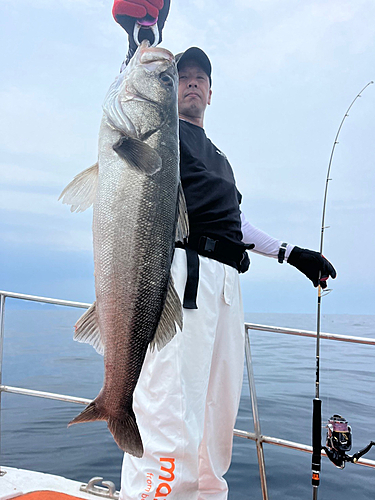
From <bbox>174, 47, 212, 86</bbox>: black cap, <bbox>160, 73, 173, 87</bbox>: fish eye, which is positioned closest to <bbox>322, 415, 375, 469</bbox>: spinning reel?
<bbox>160, 73, 173, 87</bbox>: fish eye

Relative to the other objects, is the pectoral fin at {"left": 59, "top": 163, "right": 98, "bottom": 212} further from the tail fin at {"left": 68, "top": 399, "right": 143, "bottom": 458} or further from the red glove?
the red glove

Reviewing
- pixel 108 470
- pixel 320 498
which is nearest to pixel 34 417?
pixel 108 470

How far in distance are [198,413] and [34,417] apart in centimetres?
648

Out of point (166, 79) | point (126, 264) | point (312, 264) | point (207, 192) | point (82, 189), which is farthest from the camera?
point (312, 264)

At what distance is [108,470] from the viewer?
4.72m

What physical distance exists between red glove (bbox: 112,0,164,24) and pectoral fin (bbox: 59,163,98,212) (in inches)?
33.3

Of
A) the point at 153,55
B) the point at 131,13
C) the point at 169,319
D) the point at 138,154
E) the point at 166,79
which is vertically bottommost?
the point at 169,319

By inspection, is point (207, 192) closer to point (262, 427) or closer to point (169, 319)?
point (169, 319)

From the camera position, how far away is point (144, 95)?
1582 mm

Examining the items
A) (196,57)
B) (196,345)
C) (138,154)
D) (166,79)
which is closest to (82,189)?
(138,154)

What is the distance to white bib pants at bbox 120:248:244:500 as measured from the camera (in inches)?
69.1

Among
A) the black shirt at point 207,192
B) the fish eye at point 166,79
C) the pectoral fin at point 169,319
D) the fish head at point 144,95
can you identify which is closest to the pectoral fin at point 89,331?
the pectoral fin at point 169,319

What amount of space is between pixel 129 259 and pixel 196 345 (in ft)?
2.36

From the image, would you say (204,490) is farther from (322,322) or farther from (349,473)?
(349,473)
